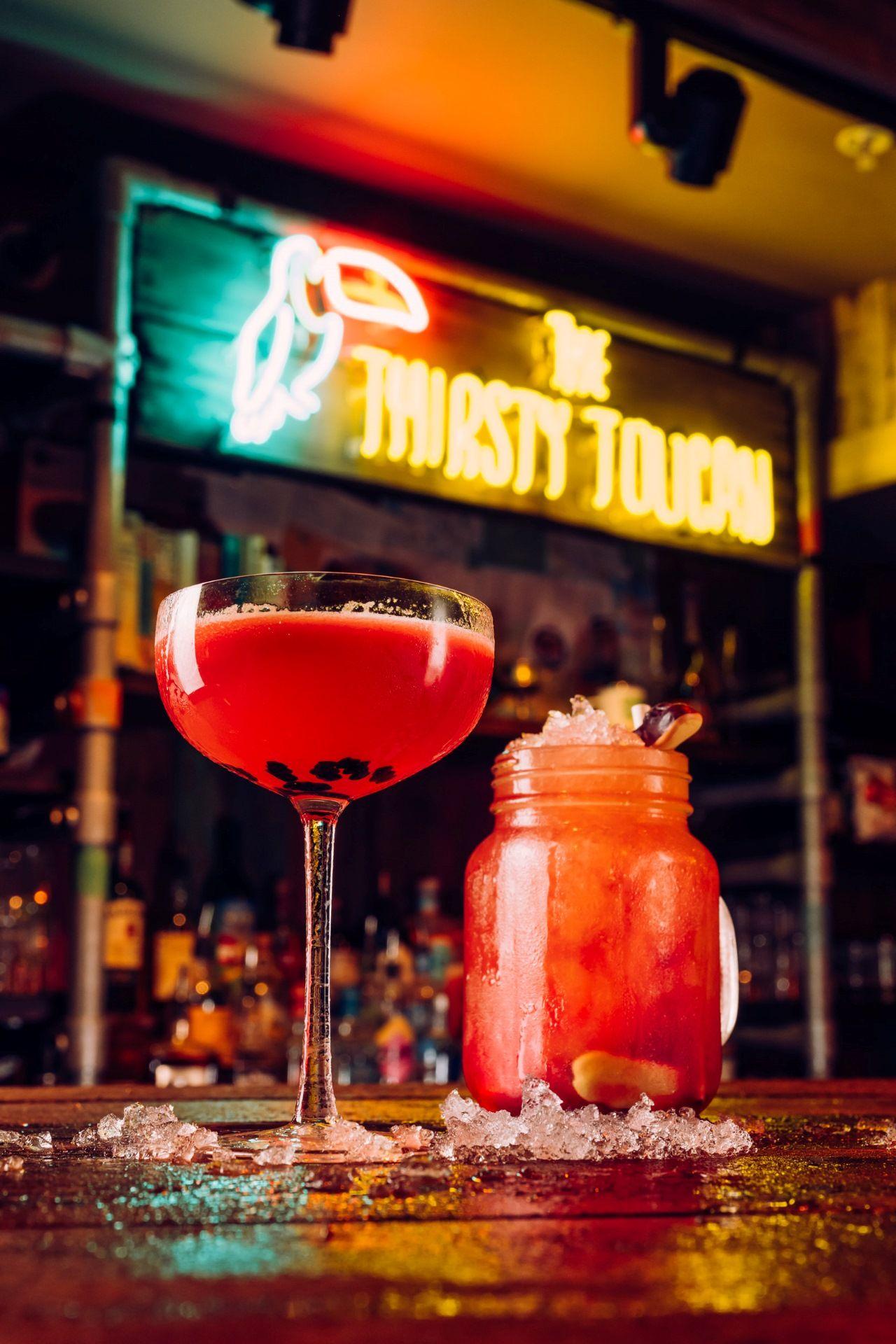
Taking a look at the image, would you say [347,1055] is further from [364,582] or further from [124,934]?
[364,582]

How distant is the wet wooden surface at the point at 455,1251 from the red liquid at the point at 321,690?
27 cm

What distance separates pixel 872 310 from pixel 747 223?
21.8 inches

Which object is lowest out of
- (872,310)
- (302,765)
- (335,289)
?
(302,765)

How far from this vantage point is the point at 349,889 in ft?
11.6

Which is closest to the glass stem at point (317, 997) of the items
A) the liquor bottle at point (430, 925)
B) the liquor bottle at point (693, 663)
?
the liquor bottle at point (430, 925)

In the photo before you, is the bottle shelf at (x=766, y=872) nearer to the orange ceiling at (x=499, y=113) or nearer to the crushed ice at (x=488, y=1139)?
the orange ceiling at (x=499, y=113)

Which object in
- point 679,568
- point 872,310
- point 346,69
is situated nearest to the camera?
point 346,69

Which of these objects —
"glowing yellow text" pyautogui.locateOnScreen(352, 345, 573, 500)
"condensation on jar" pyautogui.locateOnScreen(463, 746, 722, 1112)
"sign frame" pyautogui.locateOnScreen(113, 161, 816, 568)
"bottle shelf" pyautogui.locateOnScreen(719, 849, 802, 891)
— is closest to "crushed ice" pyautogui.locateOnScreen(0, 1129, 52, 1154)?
"condensation on jar" pyautogui.locateOnScreen(463, 746, 722, 1112)

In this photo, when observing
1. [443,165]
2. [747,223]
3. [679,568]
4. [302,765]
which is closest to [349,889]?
[679,568]

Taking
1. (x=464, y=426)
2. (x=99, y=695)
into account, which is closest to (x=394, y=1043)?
(x=99, y=695)

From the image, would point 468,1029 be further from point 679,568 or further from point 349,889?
point 679,568

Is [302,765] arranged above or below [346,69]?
below

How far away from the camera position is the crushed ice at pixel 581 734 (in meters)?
0.78

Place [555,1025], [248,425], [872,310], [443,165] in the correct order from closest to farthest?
[555,1025] < [248,425] < [443,165] < [872,310]
